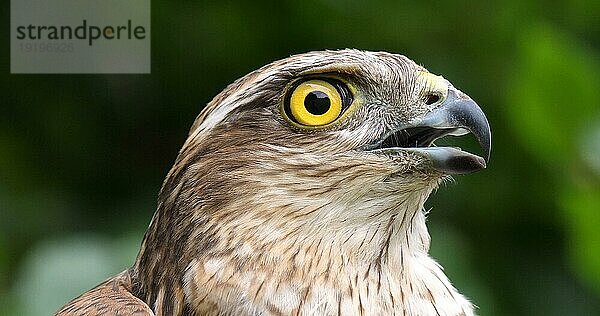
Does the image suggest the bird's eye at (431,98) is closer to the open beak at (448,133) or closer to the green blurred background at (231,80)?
the open beak at (448,133)

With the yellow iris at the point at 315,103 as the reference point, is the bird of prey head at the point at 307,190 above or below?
below

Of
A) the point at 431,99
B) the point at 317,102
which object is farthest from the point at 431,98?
the point at 317,102

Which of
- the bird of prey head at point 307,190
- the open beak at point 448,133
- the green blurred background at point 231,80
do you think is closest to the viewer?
the open beak at point 448,133

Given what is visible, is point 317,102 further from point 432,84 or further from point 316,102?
point 432,84

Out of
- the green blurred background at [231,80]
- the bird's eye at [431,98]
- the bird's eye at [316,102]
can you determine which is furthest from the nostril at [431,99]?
the green blurred background at [231,80]

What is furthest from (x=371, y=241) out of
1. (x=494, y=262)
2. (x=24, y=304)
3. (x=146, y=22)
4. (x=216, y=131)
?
(x=146, y=22)

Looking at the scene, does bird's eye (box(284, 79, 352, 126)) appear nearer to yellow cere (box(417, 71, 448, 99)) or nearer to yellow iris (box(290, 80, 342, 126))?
yellow iris (box(290, 80, 342, 126))

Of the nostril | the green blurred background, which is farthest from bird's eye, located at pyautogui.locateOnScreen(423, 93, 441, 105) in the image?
the green blurred background
